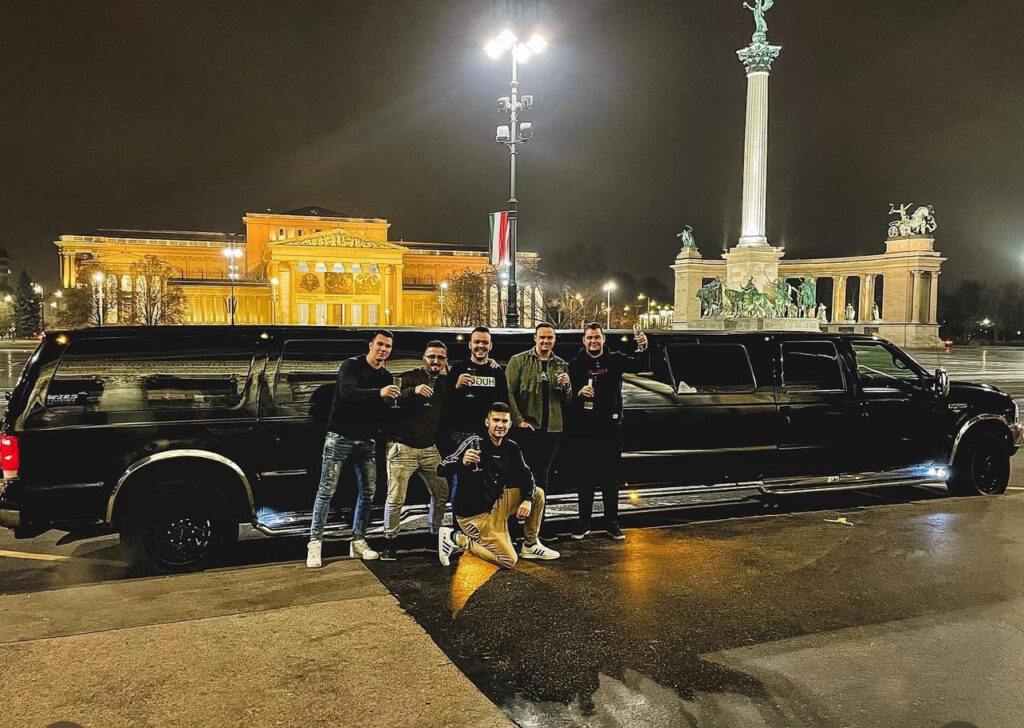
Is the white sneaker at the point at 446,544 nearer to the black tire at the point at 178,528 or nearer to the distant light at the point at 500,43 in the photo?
the black tire at the point at 178,528

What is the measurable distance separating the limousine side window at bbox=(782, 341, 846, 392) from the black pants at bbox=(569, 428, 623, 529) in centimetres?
240

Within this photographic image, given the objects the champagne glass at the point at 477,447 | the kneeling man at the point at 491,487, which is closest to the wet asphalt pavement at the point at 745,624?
the kneeling man at the point at 491,487

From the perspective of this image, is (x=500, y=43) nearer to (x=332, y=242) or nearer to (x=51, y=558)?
(x=51, y=558)

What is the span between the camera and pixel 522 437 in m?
6.77

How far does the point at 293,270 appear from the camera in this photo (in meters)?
88.7

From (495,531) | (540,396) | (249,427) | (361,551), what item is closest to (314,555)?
(361,551)

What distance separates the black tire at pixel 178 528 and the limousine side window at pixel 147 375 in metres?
0.70

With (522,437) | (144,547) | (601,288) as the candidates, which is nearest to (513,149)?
(522,437)

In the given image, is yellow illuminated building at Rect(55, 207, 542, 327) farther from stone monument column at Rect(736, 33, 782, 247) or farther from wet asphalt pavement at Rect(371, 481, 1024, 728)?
wet asphalt pavement at Rect(371, 481, 1024, 728)

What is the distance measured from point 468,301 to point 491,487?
67.5 metres

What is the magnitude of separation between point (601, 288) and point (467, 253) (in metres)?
42.3

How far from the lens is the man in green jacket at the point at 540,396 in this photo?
6.81 m

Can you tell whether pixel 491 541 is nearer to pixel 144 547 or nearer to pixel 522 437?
pixel 522 437

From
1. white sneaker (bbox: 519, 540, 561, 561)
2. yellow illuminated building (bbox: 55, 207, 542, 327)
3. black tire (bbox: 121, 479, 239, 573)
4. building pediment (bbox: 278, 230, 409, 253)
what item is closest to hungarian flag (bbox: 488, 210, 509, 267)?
white sneaker (bbox: 519, 540, 561, 561)
